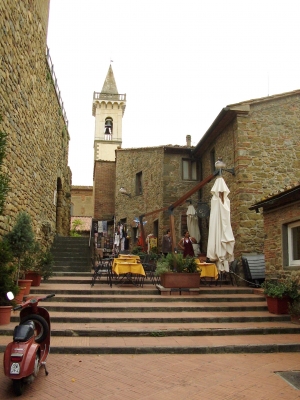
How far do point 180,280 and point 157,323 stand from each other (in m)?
2.36

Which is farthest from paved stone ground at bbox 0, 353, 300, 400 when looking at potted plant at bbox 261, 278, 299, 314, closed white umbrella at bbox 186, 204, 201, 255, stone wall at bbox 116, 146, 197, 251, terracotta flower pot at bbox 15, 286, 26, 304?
stone wall at bbox 116, 146, 197, 251

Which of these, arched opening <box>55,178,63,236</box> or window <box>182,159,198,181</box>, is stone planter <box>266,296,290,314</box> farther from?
arched opening <box>55,178,63,236</box>

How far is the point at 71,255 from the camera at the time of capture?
44.1 ft

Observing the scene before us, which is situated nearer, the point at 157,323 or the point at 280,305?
the point at 157,323

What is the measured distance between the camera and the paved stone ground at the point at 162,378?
412cm

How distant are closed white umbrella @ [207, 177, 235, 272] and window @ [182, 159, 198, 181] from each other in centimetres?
731

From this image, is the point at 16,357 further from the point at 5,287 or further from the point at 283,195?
the point at 283,195

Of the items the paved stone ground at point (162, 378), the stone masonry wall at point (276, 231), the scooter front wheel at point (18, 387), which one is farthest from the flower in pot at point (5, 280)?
the stone masonry wall at point (276, 231)

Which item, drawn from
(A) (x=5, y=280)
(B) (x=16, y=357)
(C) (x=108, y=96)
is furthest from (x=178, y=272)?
(C) (x=108, y=96)

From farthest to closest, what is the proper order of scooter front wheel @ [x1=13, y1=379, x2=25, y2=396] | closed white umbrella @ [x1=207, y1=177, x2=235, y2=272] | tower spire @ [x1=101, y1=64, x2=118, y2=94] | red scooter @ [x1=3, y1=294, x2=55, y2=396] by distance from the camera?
tower spire @ [x1=101, y1=64, x2=118, y2=94] < closed white umbrella @ [x1=207, y1=177, x2=235, y2=272] < scooter front wheel @ [x1=13, y1=379, x2=25, y2=396] < red scooter @ [x1=3, y1=294, x2=55, y2=396]

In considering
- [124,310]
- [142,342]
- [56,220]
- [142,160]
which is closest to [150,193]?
[142,160]

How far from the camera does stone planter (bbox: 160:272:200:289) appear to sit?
930cm

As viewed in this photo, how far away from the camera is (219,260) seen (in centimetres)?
982

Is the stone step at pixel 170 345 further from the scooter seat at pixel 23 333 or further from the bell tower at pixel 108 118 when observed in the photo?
the bell tower at pixel 108 118
